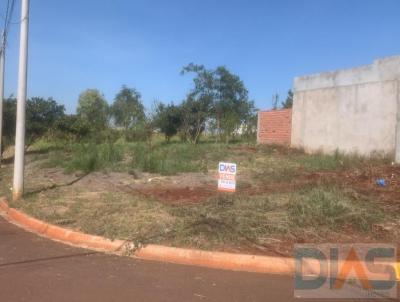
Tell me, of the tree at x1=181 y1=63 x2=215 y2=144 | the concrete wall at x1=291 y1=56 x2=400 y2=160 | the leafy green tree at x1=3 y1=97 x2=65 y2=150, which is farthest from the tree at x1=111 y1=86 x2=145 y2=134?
the concrete wall at x1=291 y1=56 x2=400 y2=160

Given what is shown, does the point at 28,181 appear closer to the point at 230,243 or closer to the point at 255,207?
the point at 255,207

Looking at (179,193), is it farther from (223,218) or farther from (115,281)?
(115,281)

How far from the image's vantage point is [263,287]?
541 cm

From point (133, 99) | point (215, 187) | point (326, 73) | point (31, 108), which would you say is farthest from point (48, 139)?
point (133, 99)

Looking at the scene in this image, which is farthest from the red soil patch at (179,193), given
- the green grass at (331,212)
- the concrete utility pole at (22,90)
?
the concrete utility pole at (22,90)

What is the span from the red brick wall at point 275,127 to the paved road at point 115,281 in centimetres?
1738

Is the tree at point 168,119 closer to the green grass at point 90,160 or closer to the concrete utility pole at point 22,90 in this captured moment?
the green grass at point 90,160

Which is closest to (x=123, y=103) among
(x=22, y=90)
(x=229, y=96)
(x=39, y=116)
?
(x=229, y=96)

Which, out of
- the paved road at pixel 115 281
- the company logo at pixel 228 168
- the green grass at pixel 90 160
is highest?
the company logo at pixel 228 168

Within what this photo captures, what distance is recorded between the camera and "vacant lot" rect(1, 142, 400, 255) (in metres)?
7.12

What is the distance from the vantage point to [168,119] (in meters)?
34.5

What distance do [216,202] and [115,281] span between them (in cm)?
396

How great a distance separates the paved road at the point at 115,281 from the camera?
4977 millimetres

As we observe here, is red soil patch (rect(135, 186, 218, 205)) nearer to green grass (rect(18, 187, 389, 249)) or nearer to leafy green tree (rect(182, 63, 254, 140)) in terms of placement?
green grass (rect(18, 187, 389, 249))
